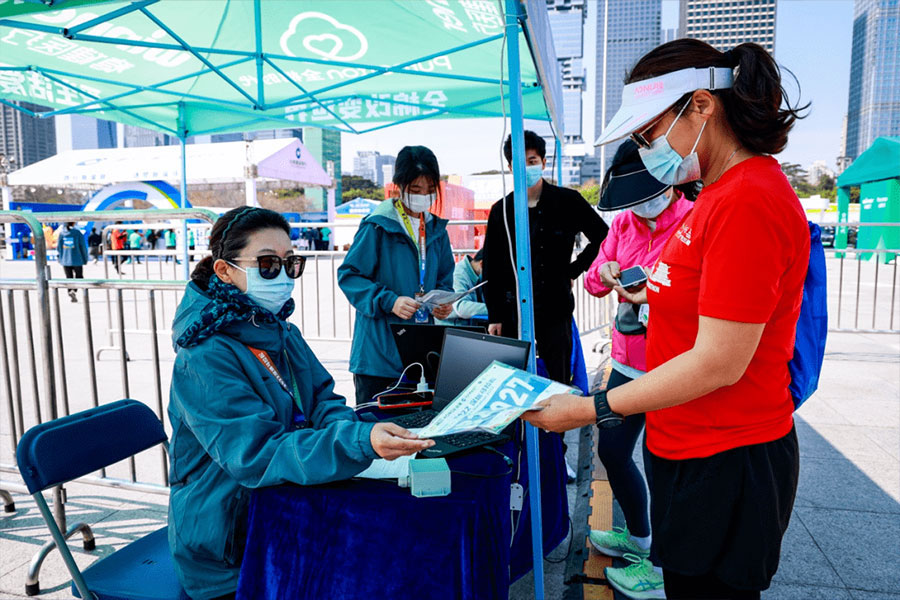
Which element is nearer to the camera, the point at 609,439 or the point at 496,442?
the point at 496,442

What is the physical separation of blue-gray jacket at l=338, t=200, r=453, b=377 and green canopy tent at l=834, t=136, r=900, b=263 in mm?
19349

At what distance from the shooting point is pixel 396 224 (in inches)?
123

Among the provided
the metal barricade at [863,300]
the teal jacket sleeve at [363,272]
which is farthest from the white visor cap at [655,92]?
the metal barricade at [863,300]

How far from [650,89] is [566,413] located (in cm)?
80

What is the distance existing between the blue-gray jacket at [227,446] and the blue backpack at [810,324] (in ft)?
3.46

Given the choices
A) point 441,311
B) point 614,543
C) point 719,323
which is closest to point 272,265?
point 719,323

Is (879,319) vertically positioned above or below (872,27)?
below

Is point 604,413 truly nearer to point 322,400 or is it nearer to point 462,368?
point 462,368

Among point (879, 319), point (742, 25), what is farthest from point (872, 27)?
point (879, 319)

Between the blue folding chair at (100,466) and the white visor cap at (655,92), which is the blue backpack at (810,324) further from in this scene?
the blue folding chair at (100,466)

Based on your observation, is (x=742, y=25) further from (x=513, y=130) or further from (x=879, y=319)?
(x=513, y=130)

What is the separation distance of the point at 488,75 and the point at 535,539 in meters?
4.65

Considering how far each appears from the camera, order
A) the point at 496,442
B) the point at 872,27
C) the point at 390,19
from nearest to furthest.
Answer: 1. the point at 496,442
2. the point at 390,19
3. the point at 872,27

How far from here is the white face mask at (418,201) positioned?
10.3 ft
